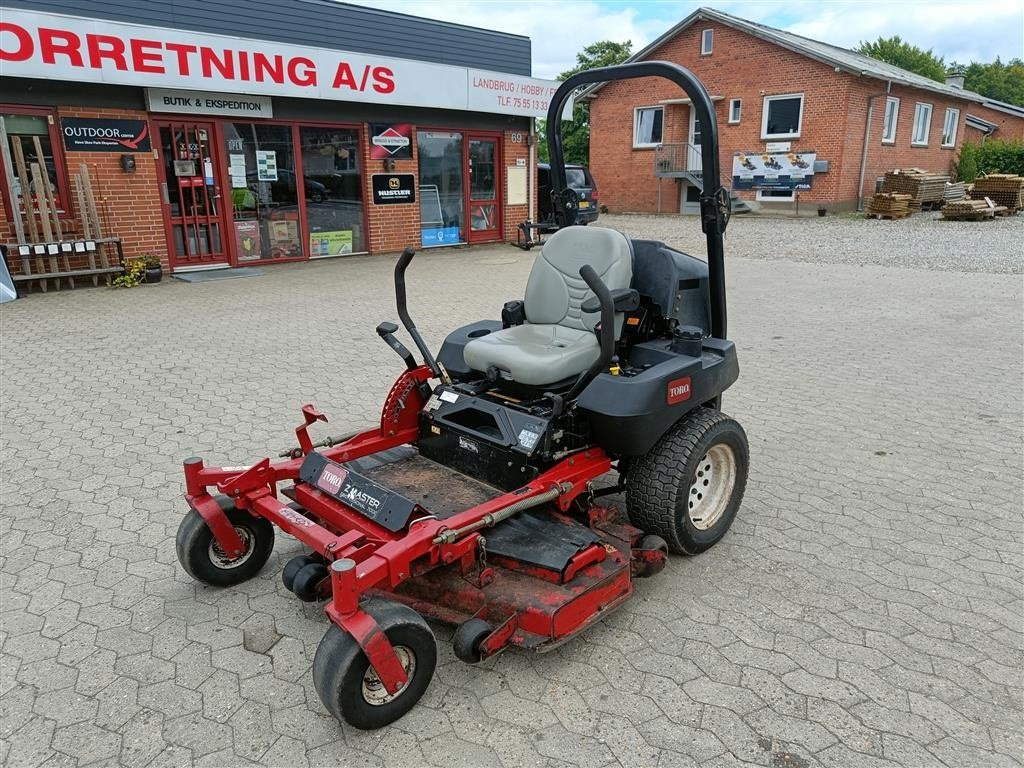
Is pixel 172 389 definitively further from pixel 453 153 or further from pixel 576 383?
pixel 453 153

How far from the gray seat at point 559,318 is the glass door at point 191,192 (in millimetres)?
8825

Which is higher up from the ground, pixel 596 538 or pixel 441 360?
pixel 441 360

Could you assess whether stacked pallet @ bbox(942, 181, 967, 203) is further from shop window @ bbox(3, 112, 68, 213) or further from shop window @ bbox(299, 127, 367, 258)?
shop window @ bbox(3, 112, 68, 213)

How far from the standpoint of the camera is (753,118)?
22859 mm

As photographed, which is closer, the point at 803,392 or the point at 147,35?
the point at 803,392

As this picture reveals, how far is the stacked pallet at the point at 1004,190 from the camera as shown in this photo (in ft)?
69.4

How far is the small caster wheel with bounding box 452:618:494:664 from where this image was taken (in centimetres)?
249

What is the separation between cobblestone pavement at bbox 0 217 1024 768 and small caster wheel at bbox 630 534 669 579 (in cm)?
16

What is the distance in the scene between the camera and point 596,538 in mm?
2949

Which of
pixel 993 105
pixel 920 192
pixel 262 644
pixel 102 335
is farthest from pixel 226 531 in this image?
pixel 993 105

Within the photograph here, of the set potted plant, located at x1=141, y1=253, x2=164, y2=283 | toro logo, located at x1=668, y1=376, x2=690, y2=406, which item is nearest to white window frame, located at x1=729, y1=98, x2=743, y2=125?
potted plant, located at x1=141, y1=253, x2=164, y2=283

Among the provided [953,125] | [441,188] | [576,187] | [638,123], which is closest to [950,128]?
[953,125]

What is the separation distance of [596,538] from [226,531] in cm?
154

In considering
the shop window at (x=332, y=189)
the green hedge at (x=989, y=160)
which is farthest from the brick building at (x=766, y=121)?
the shop window at (x=332, y=189)
